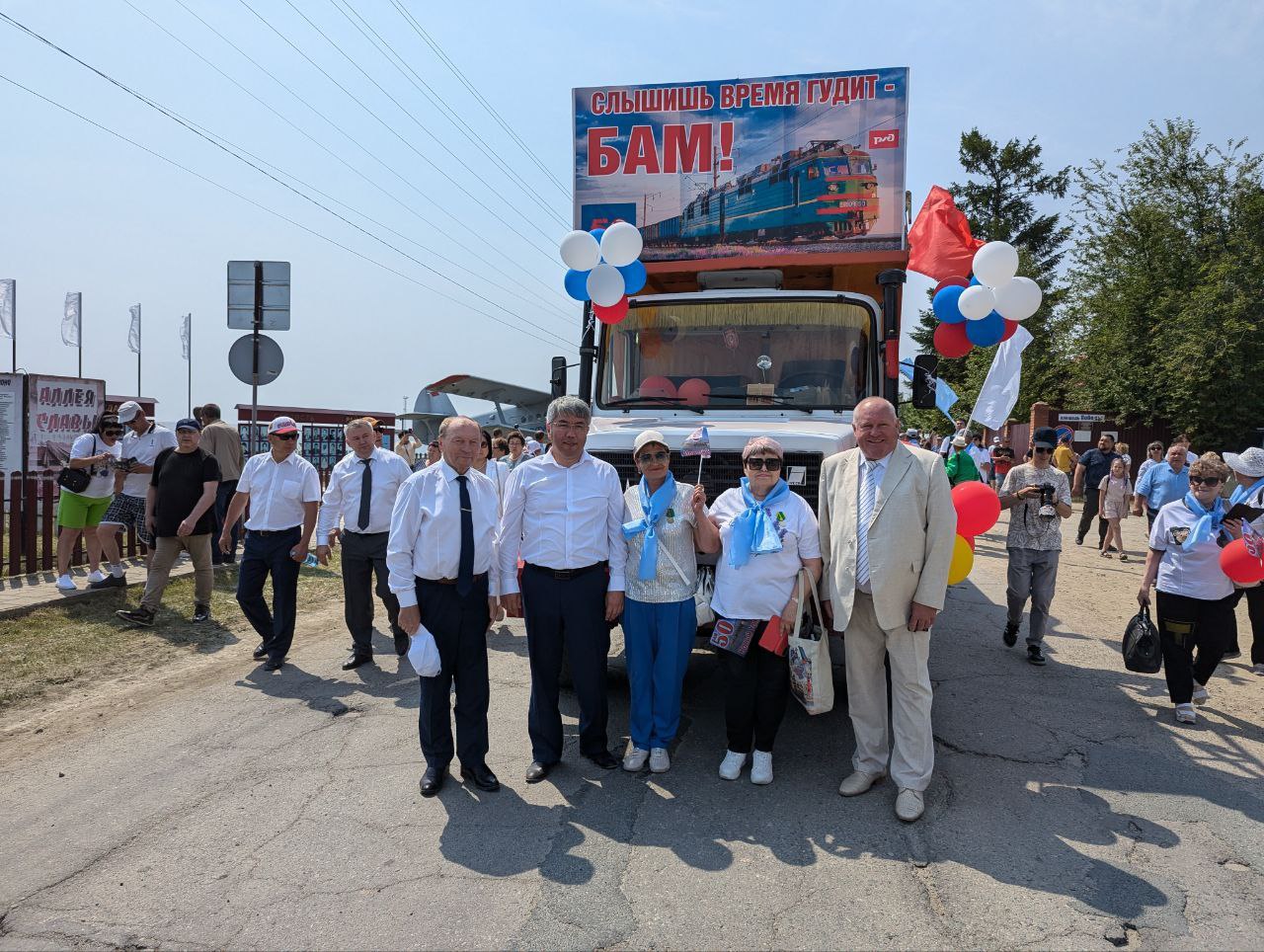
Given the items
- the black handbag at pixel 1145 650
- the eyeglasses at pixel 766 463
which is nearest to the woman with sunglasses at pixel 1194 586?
the black handbag at pixel 1145 650

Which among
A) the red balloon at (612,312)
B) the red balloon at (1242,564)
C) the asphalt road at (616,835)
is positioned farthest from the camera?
the red balloon at (612,312)

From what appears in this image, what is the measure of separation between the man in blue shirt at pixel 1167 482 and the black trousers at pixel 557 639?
8.14 meters

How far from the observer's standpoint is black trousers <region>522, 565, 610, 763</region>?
429 centimetres

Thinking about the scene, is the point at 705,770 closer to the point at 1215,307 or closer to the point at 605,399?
the point at 605,399

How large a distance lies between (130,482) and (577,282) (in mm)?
5335

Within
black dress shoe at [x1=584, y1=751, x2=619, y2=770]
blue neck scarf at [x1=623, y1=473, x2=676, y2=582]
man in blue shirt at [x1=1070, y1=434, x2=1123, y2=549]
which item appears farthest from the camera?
man in blue shirt at [x1=1070, y1=434, x2=1123, y2=549]

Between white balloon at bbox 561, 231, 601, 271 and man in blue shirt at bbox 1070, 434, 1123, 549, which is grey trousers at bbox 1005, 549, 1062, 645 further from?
man in blue shirt at bbox 1070, 434, 1123, 549

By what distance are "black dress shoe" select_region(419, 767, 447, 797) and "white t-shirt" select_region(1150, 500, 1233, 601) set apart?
14.9 feet

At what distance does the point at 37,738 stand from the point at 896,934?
4.82 meters

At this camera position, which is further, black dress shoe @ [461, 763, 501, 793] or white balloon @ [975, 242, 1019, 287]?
white balloon @ [975, 242, 1019, 287]

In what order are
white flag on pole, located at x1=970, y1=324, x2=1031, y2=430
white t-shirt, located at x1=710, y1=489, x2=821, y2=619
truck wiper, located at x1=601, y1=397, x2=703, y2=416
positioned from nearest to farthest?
white t-shirt, located at x1=710, y1=489, x2=821, y2=619, truck wiper, located at x1=601, y1=397, x2=703, y2=416, white flag on pole, located at x1=970, y1=324, x2=1031, y2=430

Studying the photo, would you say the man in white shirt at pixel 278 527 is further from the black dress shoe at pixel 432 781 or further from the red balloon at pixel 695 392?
the red balloon at pixel 695 392

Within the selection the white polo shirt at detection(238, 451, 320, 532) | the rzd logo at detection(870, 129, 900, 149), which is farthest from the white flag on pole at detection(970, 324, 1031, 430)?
the white polo shirt at detection(238, 451, 320, 532)

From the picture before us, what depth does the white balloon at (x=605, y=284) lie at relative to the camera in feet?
19.9
